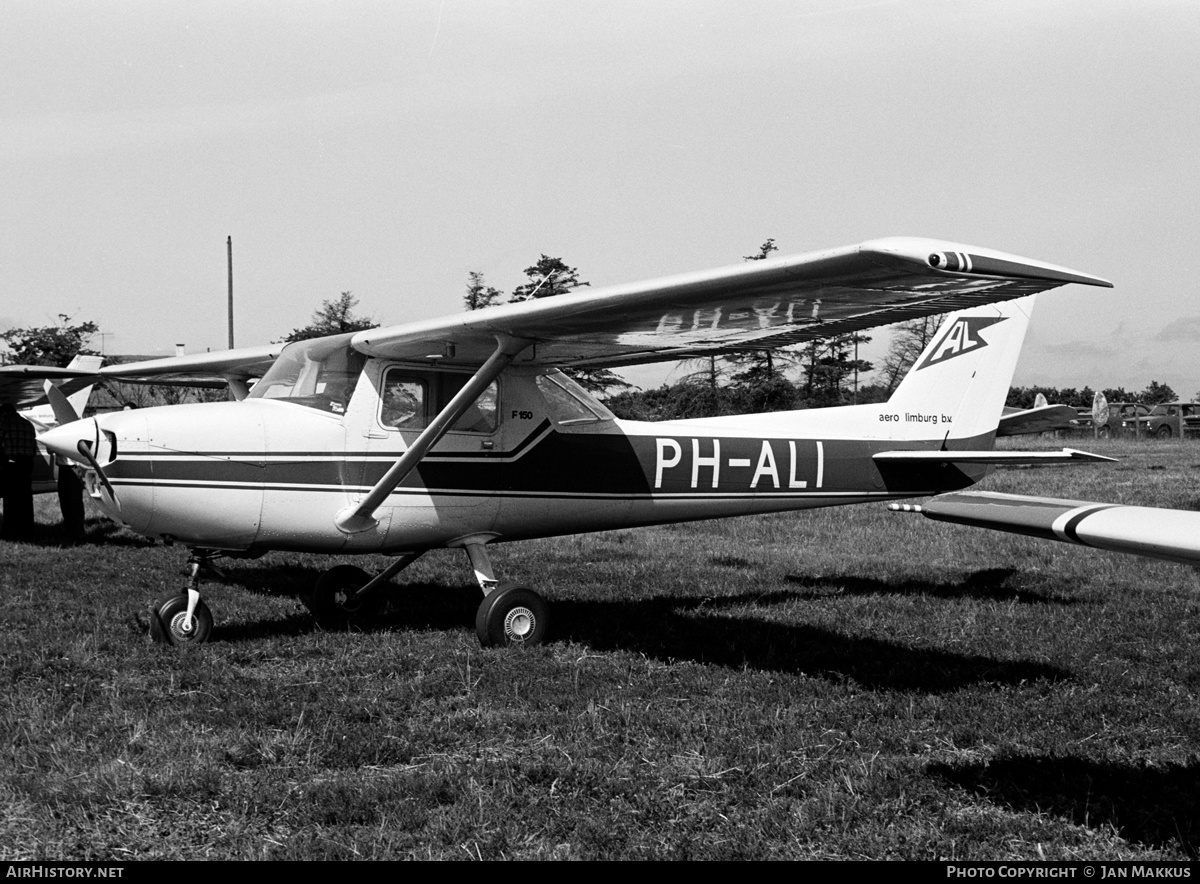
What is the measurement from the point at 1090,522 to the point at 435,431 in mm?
4451

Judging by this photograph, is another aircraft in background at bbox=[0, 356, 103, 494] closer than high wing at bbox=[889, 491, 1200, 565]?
No

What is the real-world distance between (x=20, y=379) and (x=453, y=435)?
8.81 m

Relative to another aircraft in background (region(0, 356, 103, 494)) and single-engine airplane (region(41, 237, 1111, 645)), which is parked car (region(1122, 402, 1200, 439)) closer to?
single-engine airplane (region(41, 237, 1111, 645))

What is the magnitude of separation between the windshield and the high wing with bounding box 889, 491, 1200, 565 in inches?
175

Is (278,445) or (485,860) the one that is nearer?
(485,860)

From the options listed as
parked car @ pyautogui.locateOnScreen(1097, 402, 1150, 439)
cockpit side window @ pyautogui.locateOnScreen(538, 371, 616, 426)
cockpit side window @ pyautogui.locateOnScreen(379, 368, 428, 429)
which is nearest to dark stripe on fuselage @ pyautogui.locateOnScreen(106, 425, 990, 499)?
cockpit side window @ pyautogui.locateOnScreen(538, 371, 616, 426)

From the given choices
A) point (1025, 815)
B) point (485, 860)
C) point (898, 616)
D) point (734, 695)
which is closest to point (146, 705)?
point (485, 860)

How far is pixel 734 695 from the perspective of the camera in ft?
18.7

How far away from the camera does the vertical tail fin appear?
9.88 m

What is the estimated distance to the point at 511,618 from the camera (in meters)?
7.04

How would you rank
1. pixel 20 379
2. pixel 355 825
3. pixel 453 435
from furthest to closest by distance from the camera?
1. pixel 20 379
2. pixel 453 435
3. pixel 355 825

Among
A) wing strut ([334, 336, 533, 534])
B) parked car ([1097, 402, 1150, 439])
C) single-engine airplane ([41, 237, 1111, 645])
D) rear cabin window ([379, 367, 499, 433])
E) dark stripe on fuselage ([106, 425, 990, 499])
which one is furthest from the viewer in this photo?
parked car ([1097, 402, 1150, 439])

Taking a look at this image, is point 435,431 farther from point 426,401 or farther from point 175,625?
A: point 175,625

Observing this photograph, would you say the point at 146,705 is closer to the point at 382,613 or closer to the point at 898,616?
the point at 382,613
